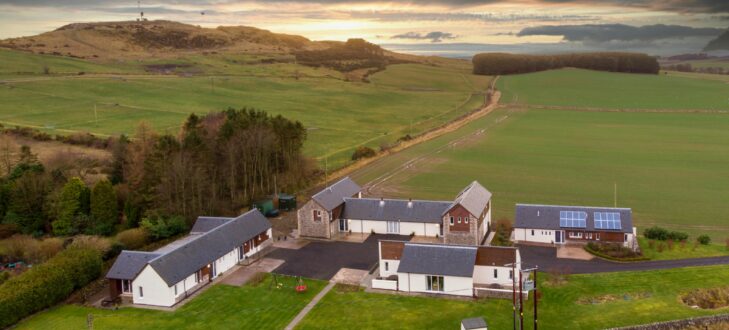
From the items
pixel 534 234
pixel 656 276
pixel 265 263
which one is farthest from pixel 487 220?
pixel 265 263

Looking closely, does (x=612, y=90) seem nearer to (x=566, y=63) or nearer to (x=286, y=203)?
(x=566, y=63)

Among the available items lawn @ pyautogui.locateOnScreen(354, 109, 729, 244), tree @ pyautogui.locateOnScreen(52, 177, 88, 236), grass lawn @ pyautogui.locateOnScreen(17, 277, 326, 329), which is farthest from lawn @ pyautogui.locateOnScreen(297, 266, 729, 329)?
tree @ pyautogui.locateOnScreen(52, 177, 88, 236)

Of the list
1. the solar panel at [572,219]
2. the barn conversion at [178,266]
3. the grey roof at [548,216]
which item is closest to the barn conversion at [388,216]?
the grey roof at [548,216]

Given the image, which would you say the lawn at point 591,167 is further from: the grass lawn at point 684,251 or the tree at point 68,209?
the tree at point 68,209

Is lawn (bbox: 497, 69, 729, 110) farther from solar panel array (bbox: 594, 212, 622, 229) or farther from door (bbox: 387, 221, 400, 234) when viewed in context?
door (bbox: 387, 221, 400, 234)

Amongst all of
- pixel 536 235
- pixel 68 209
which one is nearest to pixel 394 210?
pixel 536 235

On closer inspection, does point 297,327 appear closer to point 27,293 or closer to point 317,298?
point 317,298
